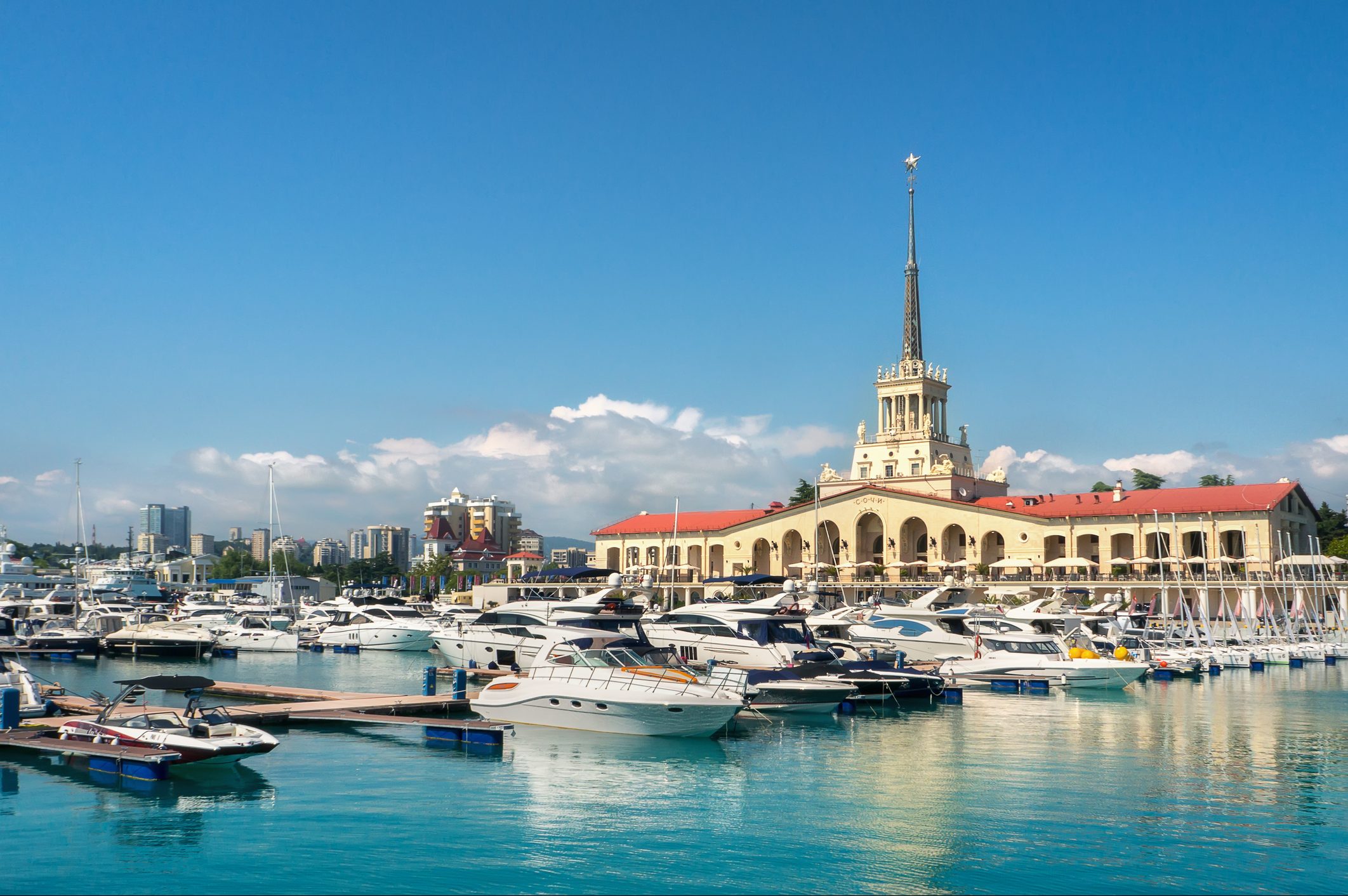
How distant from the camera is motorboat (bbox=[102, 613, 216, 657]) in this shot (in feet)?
184

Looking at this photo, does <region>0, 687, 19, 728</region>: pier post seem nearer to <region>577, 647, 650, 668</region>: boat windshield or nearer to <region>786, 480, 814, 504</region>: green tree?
<region>577, 647, 650, 668</region>: boat windshield

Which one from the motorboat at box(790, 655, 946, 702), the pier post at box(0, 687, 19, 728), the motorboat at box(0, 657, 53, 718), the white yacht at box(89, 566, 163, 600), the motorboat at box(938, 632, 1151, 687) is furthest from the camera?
the white yacht at box(89, 566, 163, 600)

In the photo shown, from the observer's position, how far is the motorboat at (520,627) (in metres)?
42.8

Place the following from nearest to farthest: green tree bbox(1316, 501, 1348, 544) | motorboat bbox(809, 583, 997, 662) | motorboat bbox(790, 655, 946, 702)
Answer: motorboat bbox(790, 655, 946, 702) → motorboat bbox(809, 583, 997, 662) → green tree bbox(1316, 501, 1348, 544)

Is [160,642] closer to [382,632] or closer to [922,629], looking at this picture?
[382,632]

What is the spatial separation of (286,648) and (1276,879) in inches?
2029

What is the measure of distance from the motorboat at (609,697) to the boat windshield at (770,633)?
27.7ft

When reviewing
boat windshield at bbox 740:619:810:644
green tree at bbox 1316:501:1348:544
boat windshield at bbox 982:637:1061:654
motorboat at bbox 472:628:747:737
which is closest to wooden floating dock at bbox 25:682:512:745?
motorboat at bbox 472:628:747:737

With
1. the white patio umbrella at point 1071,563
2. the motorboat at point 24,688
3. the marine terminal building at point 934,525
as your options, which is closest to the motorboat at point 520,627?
the motorboat at point 24,688

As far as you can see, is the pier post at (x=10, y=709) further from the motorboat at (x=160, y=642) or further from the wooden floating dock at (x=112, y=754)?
the motorboat at (x=160, y=642)

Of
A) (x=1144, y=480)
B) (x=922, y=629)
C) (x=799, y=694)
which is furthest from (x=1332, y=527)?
(x=799, y=694)

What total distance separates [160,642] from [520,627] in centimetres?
2112

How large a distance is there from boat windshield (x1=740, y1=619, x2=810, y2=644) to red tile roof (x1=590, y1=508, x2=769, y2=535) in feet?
211

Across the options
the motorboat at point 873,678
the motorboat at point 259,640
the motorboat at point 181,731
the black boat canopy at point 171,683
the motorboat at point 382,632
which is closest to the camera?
the motorboat at point 181,731
